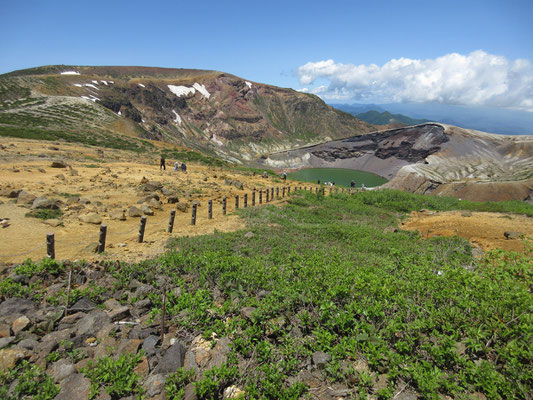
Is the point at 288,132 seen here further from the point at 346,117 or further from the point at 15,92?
the point at 15,92

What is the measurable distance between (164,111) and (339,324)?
111 meters

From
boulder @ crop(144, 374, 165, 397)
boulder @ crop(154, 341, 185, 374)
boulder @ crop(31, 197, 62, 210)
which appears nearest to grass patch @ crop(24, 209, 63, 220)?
boulder @ crop(31, 197, 62, 210)

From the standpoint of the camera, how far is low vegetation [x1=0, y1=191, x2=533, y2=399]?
169 inches

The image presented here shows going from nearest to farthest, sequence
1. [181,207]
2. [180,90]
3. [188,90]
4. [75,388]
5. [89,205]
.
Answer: [75,388] → [89,205] → [181,207] → [180,90] → [188,90]

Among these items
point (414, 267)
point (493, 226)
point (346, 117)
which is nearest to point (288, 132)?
point (346, 117)

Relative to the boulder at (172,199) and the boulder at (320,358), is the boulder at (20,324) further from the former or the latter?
the boulder at (172,199)

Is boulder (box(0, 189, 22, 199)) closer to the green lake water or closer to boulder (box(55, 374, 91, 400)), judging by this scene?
boulder (box(55, 374, 91, 400))

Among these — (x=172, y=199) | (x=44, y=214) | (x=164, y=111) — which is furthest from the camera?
(x=164, y=111)

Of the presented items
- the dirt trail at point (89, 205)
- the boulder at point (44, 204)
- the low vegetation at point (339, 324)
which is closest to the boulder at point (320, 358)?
the low vegetation at point (339, 324)

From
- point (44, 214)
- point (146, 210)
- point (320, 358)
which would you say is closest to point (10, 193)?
point (44, 214)

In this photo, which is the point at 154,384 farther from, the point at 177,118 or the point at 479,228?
the point at 177,118

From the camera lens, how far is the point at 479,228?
1561 centimetres

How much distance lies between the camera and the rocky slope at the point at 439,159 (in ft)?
133

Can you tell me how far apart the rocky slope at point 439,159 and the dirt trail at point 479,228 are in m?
24.9
